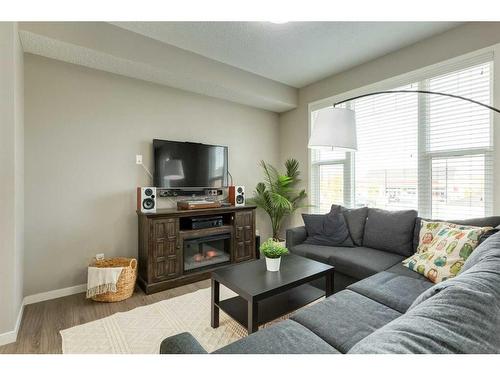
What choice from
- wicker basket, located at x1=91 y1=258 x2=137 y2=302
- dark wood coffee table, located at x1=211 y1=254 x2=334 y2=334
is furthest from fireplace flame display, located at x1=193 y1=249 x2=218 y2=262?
dark wood coffee table, located at x1=211 y1=254 x2=334 y2=334

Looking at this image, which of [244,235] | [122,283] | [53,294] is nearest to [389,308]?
[244,235]

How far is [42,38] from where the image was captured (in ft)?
6.86

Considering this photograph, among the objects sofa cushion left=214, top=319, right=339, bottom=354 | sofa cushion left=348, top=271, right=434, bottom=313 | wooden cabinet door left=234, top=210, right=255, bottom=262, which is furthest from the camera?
wooden cabinet door left=234, top=210, right=255, bottom=262

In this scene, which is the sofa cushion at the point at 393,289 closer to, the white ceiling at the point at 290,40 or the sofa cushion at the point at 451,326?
the sofa cushion at the point at 451,326

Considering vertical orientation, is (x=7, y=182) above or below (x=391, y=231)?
above

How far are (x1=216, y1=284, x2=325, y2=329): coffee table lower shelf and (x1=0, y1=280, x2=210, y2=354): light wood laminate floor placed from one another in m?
0.94

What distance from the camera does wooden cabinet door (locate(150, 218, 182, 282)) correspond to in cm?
259

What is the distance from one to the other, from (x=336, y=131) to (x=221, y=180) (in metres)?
2.14

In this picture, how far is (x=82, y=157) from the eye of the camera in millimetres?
2592

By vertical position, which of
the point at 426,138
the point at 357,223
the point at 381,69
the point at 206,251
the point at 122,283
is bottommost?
the point at 122,283

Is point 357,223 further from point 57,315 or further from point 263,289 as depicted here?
point 57,315

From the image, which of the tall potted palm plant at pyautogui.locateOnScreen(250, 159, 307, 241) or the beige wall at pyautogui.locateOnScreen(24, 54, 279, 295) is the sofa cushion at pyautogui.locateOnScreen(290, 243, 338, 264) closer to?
the tall potted palm plant at pyautogui.locateOnScreen(250, 159, 307, 241)

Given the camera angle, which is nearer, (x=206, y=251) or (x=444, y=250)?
(x=444, y=250)

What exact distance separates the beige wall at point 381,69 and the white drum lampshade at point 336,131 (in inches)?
67.9
